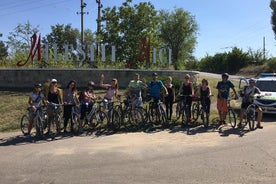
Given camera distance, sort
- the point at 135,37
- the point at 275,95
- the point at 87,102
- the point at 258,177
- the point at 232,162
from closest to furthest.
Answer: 1. the point at 258,177
2. the point at 232,162
3. the point at 87,102
4. the point at 275,95
5. the point at 135,37

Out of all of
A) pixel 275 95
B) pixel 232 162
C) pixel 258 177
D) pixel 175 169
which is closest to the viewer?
pixel 258 177

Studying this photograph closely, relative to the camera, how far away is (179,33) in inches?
2045

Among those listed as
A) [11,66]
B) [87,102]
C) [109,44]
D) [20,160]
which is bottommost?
[20,160]

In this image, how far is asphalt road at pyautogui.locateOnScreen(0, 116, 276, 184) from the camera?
6.39 metres

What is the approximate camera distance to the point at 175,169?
6.87m

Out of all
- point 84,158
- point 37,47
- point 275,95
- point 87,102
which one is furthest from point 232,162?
point 37,47

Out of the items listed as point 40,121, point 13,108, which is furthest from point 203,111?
point 13,108

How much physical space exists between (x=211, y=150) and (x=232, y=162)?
1.15 m

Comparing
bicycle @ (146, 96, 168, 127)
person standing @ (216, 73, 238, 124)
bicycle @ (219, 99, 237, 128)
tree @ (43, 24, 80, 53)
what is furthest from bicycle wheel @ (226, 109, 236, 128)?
tree @ (43, 24, 80, 53)

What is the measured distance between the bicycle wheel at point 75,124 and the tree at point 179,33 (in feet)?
135

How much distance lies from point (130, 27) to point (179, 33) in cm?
2372

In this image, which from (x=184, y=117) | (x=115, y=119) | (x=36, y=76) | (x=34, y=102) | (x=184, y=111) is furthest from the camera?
(x=36, y=76)

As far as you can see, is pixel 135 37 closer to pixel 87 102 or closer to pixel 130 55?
pixel 130 55

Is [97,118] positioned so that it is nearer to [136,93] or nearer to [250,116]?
[136,93]
